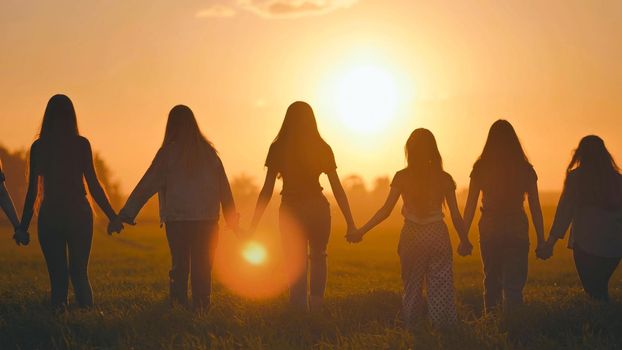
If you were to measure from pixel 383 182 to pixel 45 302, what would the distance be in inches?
5958

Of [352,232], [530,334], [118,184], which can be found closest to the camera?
[530,334]

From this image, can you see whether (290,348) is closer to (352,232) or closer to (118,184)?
(352,232)

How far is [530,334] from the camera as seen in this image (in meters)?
7.58

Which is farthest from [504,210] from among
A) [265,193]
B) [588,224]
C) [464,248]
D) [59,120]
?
[59,120]

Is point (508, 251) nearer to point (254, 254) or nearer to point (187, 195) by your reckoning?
point (187, 195)

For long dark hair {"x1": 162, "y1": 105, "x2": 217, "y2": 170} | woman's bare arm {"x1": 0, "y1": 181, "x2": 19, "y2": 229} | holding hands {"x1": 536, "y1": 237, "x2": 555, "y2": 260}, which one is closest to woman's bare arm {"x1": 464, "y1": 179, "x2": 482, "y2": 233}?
holding hands {"x1": 536, "y1": 237, "x2": 555, "y2": 260}

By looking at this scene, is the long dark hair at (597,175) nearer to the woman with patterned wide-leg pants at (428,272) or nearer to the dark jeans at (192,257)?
the woman with patterned wide-leg pants at (428,272)

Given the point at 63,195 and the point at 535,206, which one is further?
the point at 535,206

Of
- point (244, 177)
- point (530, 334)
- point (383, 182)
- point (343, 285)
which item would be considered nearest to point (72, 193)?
point (530, 334)

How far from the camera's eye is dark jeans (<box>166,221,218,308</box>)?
8.78m

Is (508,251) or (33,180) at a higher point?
(33,180)

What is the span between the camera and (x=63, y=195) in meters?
8.80

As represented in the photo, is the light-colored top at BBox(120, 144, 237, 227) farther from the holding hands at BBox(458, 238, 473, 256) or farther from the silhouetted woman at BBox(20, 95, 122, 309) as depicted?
the holding hands at BBox(458, 238, 473, 256)

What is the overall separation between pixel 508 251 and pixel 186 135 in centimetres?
435
